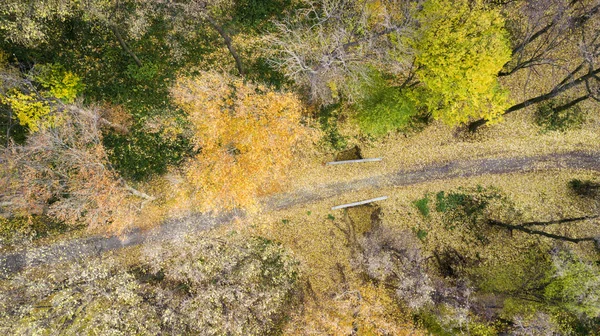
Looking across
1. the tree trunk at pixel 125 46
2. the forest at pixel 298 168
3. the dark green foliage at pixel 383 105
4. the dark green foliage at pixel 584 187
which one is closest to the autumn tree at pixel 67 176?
the forest at pixel 298 168

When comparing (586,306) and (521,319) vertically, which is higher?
(586,306)

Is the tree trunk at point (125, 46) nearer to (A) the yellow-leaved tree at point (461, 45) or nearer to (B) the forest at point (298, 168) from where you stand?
(B) the forest at point (298, 168)

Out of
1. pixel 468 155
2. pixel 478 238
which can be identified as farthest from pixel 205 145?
pixel 478 238

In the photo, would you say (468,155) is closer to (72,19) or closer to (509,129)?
(509,129)

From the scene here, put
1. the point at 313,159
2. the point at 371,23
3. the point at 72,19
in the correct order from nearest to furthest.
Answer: the point at 371,23 → the point at 72,19 → the point at 313,159

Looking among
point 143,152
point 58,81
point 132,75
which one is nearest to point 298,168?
point 143,152

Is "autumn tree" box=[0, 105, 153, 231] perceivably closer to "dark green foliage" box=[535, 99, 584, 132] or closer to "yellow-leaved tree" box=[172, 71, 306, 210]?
"yellow-leaved tree" box=[172, 71, 306, 210]

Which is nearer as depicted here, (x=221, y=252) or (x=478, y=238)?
(x=221, y=252)
